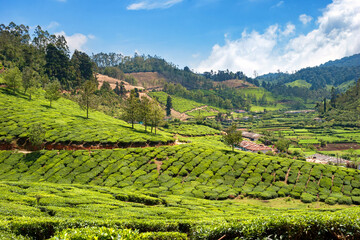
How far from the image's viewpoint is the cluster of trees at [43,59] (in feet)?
384

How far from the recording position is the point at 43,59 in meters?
135

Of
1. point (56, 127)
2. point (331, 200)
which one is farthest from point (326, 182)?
point (56, 127)

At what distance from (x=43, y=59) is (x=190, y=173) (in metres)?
137

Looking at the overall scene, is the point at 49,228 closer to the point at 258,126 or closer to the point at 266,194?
the point at 266,194

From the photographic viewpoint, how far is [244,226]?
1377 centimetres

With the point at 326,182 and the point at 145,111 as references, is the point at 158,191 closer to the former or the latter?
the point at 326,182

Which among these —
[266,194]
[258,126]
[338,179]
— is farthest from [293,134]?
[266,194]

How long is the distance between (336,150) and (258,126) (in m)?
68.8

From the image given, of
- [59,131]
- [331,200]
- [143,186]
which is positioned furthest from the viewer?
[59,131]

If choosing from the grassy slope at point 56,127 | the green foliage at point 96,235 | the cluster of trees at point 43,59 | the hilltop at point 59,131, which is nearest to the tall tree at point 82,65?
the cluster of trees at point 43,59

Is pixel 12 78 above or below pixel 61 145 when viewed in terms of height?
above

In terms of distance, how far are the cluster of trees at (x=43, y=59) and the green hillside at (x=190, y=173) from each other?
75.7 m

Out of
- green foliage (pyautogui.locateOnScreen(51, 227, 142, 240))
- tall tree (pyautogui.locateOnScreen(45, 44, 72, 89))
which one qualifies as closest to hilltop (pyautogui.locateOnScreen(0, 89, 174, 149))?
green foliage (pyautogui.locateOnScreen(51, 227, 142, 240))

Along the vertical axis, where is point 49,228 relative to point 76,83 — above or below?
below
